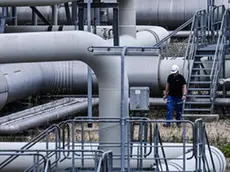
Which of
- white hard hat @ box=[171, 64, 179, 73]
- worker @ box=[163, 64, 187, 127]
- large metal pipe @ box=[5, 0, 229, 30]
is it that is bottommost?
worker @ box=[163, 64, 187, 127]

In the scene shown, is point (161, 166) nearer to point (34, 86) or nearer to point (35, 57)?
point (35, 57)

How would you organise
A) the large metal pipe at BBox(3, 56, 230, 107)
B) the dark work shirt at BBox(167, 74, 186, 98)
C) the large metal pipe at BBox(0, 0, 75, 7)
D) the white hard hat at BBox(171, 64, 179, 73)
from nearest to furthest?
the large metal pipe at BBox(0, 0, 75, 7) < the dark work shirt at BBox(167, 74, 186, 98) < the white hard hat at BBox(171, 64, 179, 73) < the large metal pipe at BBox(3, 56, 230, 107)

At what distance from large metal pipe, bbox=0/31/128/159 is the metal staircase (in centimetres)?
782

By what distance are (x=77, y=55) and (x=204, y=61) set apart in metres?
11.1

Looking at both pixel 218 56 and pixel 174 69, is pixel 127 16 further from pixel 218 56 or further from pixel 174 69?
pixel 174 69

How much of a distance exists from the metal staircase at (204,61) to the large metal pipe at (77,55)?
7821 mm

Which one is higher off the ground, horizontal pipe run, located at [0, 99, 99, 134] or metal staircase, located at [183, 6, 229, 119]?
metal staircase, located at [183, 6, 229, 119]

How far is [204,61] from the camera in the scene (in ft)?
87.7

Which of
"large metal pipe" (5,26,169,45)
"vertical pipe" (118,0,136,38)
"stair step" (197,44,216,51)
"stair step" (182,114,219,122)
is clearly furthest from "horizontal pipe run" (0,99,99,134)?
"large metal pipe" (5,26,169,45)

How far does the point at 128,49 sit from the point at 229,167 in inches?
232

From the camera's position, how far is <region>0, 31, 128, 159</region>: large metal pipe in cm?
1549

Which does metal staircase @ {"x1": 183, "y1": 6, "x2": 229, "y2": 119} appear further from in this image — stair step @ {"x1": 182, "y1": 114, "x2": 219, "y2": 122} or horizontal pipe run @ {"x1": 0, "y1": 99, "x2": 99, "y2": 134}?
horizontal pipe run @ {"x1": 0, "y1": 99, "x2": 99, "y2": 134}

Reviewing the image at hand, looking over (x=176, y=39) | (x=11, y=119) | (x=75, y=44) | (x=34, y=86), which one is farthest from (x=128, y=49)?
(x=176, y=39)

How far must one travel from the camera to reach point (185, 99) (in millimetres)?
24250
